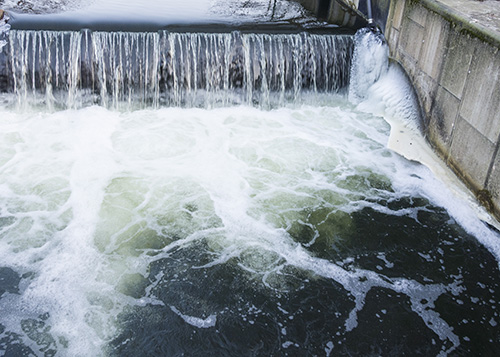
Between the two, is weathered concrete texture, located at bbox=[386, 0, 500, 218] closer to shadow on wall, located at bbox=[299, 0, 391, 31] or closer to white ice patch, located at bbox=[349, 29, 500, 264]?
white ice patch, located at bbox=[349, 29, 500, 264]

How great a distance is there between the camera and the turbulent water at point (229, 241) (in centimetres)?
481

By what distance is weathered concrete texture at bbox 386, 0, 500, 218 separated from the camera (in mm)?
6148

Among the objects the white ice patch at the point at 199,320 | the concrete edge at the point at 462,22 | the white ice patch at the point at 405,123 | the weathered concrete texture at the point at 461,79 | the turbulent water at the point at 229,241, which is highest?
the concrete edge at the point at 462,22

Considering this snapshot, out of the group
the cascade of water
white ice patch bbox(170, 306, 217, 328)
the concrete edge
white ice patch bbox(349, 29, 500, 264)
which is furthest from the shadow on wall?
white ice patch bbox(170, 306, 217, 328)

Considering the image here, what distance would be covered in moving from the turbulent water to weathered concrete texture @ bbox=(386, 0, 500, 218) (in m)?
0.49

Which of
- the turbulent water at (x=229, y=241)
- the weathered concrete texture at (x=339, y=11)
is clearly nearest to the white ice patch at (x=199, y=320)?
the turbulent water at (x=229, y=241)

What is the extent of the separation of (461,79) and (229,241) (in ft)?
12.8

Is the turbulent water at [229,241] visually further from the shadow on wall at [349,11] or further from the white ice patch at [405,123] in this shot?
the shadow on wall at [349,11]

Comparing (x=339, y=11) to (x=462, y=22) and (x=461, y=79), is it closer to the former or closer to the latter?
(x=462, y=22)

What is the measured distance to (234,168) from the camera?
7340 millimetres

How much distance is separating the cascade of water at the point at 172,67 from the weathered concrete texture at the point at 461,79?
168cm

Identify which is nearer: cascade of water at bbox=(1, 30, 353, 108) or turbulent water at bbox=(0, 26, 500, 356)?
turbulent water at bbox=(0, 26, 500, 356)

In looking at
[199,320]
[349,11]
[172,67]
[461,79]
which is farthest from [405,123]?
[199,320]

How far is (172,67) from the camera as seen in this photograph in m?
8.77
